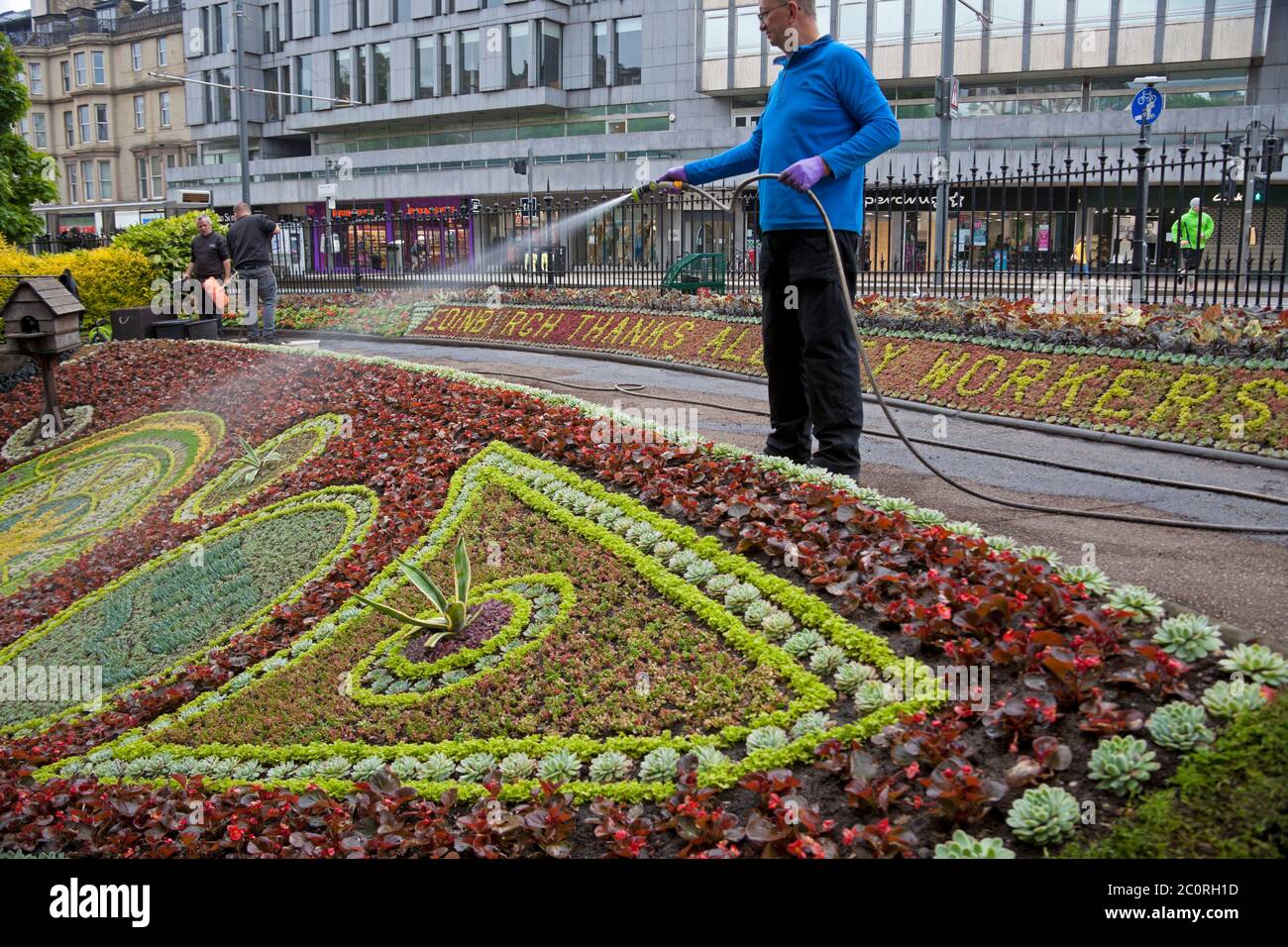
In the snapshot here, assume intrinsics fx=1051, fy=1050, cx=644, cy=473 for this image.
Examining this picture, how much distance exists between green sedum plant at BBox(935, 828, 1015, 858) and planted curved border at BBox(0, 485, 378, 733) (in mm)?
4554

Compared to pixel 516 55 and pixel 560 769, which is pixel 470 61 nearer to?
pixel 516 55

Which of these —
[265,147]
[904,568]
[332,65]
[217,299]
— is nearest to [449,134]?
[332,65]

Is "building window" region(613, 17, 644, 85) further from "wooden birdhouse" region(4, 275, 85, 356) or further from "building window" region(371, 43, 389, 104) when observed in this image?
"wooden birdhouse" region(4, 275, 85, 356)

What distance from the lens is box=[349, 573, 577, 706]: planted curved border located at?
185 inches

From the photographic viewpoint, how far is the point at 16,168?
24.9 m

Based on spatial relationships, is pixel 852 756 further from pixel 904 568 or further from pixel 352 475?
pixel 352 475

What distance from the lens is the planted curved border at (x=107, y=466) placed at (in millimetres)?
9219

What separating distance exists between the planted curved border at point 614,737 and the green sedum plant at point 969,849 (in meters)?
0.71

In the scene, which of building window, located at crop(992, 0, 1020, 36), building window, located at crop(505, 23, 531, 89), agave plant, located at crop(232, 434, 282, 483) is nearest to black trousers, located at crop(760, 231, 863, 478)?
agave plant, located at crop(232, 434, 282, 483)

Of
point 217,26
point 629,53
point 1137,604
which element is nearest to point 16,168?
point 1137,604

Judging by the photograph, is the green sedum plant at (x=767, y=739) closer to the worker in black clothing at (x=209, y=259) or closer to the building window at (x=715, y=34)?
the worker in black clothing at (x=209, y=259)

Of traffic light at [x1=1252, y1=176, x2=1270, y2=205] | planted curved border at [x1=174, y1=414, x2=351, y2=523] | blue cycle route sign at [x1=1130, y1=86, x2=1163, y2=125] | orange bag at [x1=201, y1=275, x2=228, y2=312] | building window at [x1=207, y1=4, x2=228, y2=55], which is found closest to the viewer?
planted curved border at [x1=174, y1=414, x2=351, y2=523]

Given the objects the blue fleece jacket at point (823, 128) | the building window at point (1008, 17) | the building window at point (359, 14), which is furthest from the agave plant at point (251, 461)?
the building window at point (359, 14)

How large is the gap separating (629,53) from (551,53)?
4.60 m
